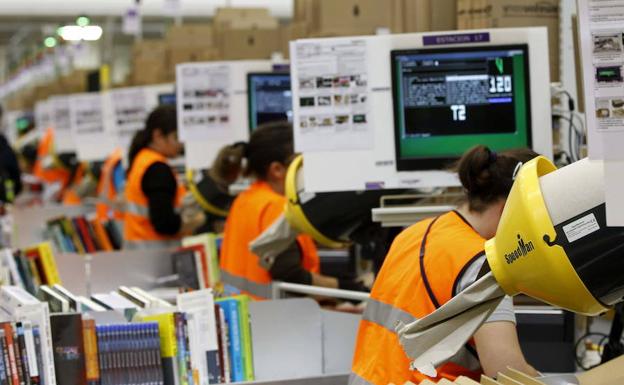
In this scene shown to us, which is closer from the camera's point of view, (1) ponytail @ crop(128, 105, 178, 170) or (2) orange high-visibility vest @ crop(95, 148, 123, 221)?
(1) ponytail @ crop(128, 105, 178, 170)

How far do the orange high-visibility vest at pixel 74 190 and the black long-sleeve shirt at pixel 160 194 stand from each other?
4487 millimetres

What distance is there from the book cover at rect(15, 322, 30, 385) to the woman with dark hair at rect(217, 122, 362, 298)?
156 centimetres

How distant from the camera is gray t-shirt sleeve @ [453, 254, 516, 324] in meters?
2.75

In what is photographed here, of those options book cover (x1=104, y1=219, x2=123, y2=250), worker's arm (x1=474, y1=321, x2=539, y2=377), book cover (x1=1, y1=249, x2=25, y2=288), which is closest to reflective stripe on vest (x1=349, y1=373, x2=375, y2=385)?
worker's arm (x1=474, y1=321, x2=539, y2=377)

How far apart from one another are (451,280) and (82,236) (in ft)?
16.7

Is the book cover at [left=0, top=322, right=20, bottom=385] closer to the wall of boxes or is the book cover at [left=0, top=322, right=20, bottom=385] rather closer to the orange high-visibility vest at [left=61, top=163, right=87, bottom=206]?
the wall of boxes

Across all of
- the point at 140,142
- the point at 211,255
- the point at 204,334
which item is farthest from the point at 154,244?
the point at 204,334

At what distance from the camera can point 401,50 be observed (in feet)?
13.2

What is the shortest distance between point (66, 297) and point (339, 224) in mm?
1128

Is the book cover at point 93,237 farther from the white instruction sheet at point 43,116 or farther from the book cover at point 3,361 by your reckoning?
the white instruction sheet at point 43,116

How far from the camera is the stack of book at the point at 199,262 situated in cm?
555

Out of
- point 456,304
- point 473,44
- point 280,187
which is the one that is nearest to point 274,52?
point 280,187

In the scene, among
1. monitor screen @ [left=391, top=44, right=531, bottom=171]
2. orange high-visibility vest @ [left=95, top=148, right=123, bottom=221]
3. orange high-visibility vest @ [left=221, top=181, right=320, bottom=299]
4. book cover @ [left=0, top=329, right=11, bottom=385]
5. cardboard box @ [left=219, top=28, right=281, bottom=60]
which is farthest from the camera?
orange high-visibility vest @ [left=95, top=148, right=123, bottom=221]

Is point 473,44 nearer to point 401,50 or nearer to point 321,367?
point 401,50
